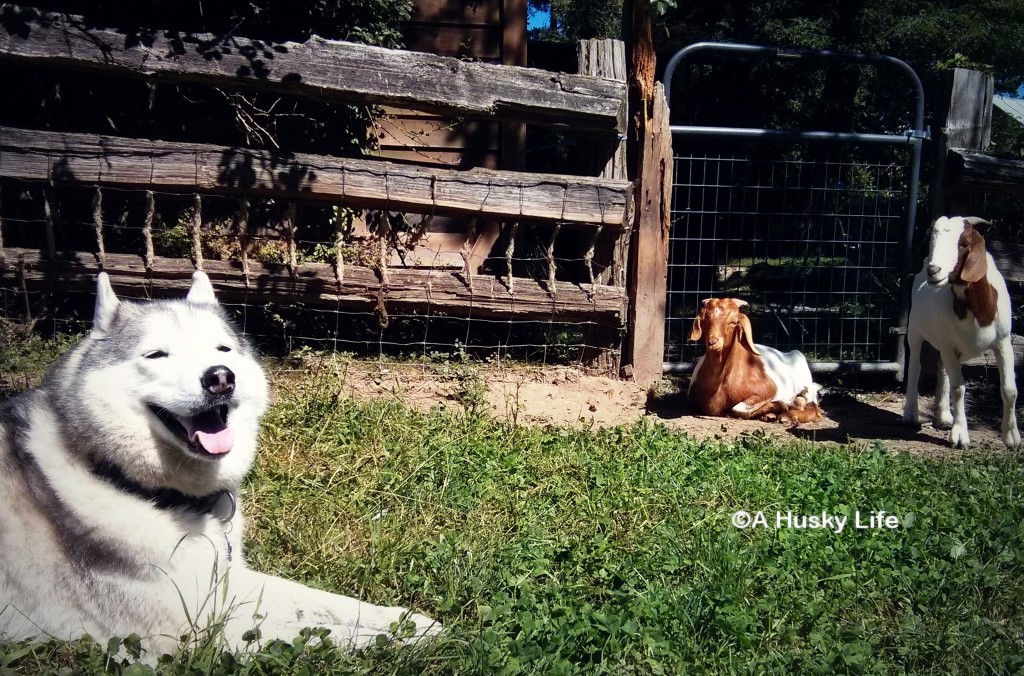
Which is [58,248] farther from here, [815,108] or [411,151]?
[815,108]

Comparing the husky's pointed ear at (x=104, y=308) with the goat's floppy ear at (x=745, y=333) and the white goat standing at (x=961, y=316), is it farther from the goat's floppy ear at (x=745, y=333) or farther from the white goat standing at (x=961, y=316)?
the white goat standing at (x=961, y=316)

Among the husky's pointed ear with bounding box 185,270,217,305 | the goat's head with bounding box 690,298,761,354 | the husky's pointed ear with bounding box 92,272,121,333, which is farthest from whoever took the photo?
the goat's head with bounding box 690,298,761,354

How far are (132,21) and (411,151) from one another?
→ 3.23 m

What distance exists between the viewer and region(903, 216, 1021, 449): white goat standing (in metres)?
5.55

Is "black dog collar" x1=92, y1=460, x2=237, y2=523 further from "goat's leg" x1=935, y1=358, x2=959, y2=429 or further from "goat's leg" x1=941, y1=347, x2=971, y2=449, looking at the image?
"goat's leg" x1=935, y1=358, x2=959, y2=429

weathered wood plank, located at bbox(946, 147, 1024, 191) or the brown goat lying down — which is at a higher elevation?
weathered wood plank, located at bbox(946, 147, 1024, 191)

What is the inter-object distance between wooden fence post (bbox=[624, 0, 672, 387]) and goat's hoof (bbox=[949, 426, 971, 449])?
2.17 metres

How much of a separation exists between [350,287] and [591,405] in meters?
1.93

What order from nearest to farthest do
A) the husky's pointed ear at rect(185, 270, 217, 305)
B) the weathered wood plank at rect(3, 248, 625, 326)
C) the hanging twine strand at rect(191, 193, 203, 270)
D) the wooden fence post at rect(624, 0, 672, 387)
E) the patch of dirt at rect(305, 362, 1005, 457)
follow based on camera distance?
the husky's pointed ear at rect(185, 270, 217, 305)
the patch of dirt at rect(305, 362, 1005, 457)
the hanging twine strand at rect(191, 193, 203, 270)
the weathered wood plank at rect(3, 248, 625, 326)
the wooden fence post at rect(624, 0, 672, 387)

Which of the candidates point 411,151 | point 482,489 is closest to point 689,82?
point 411,151

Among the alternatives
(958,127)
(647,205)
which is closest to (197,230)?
(647,205)

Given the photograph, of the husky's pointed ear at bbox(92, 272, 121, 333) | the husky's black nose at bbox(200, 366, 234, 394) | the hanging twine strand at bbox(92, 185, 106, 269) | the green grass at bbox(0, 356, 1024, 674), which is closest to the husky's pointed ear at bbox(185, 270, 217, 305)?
the husky's pointed ear at bbox(92, 272, 121, 333)

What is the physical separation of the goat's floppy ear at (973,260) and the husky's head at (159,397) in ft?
15.6

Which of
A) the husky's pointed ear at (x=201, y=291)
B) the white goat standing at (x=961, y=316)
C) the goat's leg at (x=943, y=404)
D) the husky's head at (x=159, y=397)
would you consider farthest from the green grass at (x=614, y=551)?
the husky's pointed ear at (x=201, y=291)
